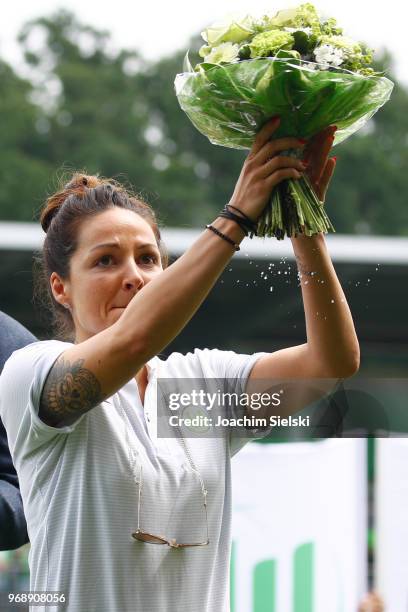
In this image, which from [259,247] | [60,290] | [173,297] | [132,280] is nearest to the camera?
[173,297]

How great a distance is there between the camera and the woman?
5.46ft

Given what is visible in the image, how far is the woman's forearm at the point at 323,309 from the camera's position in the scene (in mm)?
1867

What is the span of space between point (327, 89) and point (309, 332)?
469mm

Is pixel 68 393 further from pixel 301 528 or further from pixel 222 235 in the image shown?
pixel 301 528

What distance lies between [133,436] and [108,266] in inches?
13.1

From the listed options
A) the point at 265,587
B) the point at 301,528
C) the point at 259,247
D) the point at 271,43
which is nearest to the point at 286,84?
the point at 271,43

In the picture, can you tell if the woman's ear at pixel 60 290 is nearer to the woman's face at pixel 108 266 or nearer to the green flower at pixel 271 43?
the woman's face at pixel 108 266

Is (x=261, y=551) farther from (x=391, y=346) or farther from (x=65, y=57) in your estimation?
(x=65, y=57)

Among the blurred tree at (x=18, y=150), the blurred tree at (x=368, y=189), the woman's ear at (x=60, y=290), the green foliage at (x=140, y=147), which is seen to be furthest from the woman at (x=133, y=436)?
the blurred tree at (x=368, y=189)

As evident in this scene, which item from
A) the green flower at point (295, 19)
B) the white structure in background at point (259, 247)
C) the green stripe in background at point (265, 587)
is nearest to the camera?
the green flower at point (295, 19)

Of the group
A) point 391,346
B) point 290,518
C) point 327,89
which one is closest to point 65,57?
point 391,346

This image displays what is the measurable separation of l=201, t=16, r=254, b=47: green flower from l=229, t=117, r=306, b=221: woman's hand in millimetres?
167

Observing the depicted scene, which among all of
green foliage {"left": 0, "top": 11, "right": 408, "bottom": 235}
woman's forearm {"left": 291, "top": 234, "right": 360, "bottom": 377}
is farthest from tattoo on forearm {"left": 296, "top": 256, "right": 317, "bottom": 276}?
green foliage {"left": 0, "top": 11, "right": 408, "bottom": 235}

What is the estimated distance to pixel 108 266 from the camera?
1911mm
